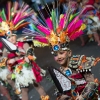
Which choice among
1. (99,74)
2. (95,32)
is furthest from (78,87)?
(95,32)

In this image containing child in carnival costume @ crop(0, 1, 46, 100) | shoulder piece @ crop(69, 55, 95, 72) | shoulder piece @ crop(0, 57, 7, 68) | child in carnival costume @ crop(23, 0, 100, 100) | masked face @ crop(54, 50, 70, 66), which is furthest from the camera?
shoulder piece @ crop(0, 57, 7, 68)

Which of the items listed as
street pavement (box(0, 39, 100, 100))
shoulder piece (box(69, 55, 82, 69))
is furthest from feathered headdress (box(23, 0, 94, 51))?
street pavement (box(0, 39, 100, 100))

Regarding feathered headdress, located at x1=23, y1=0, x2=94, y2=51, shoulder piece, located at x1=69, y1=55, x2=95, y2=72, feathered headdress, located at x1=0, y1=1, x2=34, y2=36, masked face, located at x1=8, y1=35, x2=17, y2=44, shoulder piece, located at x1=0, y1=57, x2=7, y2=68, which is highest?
feathered headdress, located at x1=0, y1=1, x2=34, y2=36

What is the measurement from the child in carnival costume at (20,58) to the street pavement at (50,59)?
0.67m

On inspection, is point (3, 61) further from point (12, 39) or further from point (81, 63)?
point (81, 63)

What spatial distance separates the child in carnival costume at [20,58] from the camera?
4.08 metres

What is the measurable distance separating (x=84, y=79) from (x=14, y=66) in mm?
1773

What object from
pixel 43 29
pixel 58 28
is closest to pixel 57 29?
pixel 58 28

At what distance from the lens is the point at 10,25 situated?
4273mm

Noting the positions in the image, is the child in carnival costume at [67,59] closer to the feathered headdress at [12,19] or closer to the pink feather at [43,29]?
the pink feather at [43,29]

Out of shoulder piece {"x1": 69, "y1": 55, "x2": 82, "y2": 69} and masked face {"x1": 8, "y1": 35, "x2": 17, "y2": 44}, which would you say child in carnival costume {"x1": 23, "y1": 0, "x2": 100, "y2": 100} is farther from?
masked face {"x1": 8, "y1": 35, "x2": 17, "y2": 44}

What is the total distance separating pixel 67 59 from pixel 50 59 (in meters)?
3.97

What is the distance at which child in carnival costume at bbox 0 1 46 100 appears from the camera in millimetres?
4078

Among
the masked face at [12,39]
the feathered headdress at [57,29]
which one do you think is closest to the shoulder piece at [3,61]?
the masked face at [12,39]
